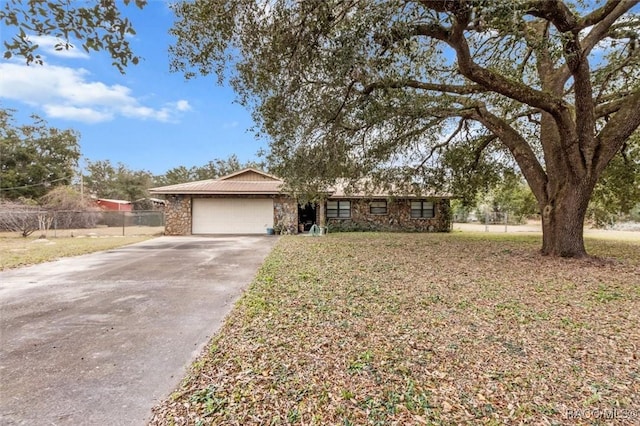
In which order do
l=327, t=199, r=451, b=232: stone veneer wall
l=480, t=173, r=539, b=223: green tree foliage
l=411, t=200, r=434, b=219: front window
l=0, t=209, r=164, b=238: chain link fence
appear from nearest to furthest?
1. l=0, t=209, r=164, b=238: chain link fence
2. l=327, t=199, r=451, b=232: stone veneer wall
3. l=411, t=200, r=434, b=219: front window
4. l=480, t=173, r=539, b=223: green tree foliage

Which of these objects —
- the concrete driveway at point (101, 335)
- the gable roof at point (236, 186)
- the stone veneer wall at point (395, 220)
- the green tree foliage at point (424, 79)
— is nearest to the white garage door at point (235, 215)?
the gable roof at point (236, 186)

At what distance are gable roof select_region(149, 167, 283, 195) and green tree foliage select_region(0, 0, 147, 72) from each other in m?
12.0

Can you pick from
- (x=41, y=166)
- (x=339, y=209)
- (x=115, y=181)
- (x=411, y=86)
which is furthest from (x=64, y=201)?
(x=411, y=86)

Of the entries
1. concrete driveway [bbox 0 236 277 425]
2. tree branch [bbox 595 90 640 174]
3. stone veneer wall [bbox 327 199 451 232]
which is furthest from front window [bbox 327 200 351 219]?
tree branch [bbox 595 90 640 174]

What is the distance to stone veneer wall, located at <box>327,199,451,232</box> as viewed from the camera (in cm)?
1830

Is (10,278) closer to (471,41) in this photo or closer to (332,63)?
(332,63)

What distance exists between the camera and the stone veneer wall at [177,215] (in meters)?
16.7

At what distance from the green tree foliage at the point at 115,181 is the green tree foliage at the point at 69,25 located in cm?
4083

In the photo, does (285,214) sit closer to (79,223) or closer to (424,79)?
(424,79)

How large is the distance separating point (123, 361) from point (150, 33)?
576cm

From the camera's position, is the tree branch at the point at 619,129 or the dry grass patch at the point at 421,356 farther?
the tree branch at the point at 619,129

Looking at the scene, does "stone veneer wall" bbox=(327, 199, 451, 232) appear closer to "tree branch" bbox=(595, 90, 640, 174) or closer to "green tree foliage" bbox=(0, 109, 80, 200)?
"tree branch" bbox=(595, 90, 640, 174)

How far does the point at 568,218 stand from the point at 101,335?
31.1 feet

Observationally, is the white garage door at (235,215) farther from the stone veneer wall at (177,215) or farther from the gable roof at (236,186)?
the gable roof at (236,186)
